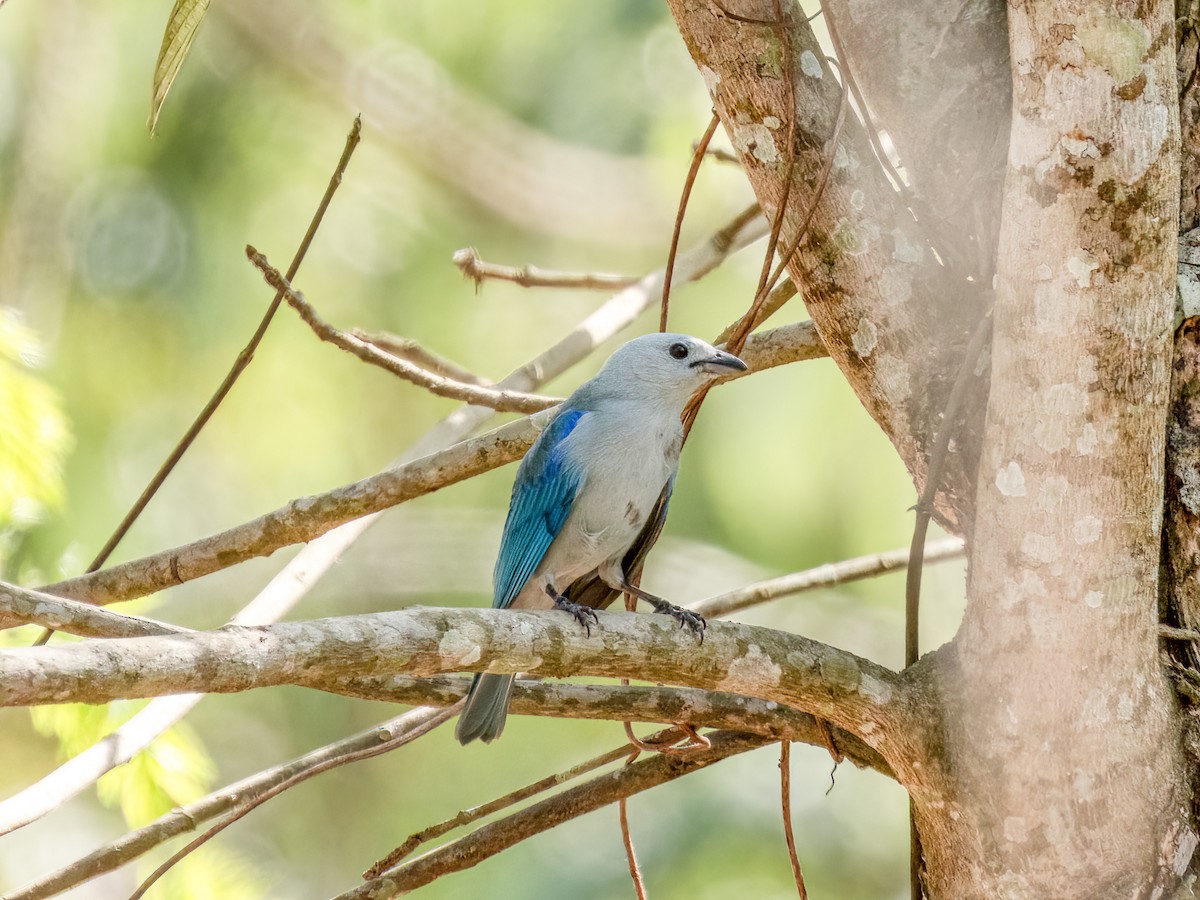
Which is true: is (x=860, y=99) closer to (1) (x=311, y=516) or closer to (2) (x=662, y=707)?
(2) (x=662, y=707)

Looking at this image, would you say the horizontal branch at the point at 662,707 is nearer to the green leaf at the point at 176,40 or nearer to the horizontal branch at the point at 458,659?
the horizontal branch at the point at 458,659

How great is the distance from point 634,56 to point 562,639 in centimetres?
634

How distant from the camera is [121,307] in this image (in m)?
6.77

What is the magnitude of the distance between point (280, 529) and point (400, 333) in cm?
461

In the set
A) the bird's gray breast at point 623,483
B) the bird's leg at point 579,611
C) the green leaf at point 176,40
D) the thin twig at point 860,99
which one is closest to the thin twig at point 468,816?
the bird's leg at point 579,611

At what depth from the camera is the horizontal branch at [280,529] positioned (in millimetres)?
2945

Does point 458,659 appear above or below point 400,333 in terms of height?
below

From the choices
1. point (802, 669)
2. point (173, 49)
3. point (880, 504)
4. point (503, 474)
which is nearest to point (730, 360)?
point (802, 669)

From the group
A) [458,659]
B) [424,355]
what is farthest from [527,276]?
[458,659]

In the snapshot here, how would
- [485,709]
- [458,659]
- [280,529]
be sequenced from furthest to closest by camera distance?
[485,709] → [280,529] → [458,659]

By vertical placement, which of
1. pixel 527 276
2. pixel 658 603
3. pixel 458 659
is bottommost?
pixel 458 659

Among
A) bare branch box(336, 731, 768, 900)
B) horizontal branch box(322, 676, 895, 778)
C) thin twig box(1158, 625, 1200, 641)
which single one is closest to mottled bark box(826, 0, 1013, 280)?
thin twig box(1158, 625, 1200, 641)

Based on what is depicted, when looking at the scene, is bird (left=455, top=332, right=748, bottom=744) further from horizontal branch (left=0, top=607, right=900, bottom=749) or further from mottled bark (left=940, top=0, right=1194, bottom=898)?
mottled bark (left=940, top=0, right=1194, bottom=898)

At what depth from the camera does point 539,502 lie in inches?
137
